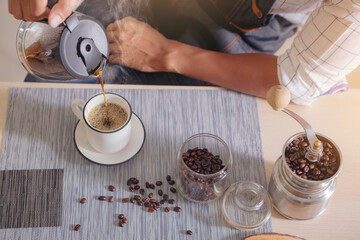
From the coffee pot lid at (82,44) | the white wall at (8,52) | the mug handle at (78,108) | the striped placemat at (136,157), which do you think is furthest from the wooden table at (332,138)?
the white wall at (8,52)

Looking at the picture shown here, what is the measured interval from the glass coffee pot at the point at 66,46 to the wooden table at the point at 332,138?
23 cm

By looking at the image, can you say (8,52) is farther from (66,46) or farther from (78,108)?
(66,46)

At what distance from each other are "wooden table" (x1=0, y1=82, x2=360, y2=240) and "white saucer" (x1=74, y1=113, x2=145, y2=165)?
148 millimetres

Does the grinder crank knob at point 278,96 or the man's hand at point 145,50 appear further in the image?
the man's hand at point 145,50

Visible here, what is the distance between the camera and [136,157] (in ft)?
3.71

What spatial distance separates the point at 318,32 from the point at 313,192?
43cm

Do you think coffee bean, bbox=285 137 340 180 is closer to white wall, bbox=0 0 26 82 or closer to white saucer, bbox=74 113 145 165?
white saucer, bbox=74 113 145 165

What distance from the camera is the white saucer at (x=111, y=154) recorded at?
1102mm

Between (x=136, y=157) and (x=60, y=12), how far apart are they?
43 centimetres

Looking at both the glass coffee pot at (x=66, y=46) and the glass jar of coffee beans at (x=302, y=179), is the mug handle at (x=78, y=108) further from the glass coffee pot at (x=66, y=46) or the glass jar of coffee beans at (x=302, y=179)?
the glass jar of coffee beans at (x=302, y=179)

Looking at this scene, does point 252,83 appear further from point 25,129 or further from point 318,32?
point 25,129

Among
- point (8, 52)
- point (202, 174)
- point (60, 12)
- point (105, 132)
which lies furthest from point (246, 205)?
A: point (8, 52)

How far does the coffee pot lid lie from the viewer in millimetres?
909

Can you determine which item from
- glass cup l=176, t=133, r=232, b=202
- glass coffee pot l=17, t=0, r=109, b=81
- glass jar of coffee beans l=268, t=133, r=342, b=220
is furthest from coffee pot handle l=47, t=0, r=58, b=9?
glass jar of coffee beans l=268, t=133, r=342, b=220
